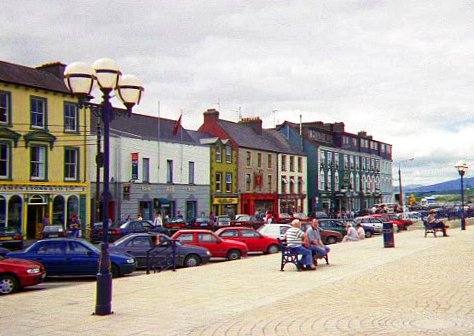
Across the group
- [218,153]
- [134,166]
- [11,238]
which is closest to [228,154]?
[218,153]

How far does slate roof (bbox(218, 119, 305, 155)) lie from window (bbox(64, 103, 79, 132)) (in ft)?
67.9

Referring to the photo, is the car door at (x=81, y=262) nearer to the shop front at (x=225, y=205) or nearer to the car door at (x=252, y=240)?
the car door at (x=252, y=240)

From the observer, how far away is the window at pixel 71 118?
39.3 m

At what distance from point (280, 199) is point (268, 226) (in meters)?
36.9

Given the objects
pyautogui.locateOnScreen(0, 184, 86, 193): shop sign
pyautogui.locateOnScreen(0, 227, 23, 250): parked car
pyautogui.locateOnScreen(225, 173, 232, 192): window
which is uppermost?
pyautogui.locateOnScreen(225, 173, 232, 192): window

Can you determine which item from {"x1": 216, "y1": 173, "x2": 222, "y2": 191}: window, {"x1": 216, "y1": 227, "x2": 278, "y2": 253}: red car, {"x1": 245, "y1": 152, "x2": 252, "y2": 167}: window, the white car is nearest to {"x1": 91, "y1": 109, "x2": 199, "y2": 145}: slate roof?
{"x1": 216, "y1": 173, "x2": 222, "y2": 191}: window

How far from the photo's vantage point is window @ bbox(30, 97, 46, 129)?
3684 centimetres

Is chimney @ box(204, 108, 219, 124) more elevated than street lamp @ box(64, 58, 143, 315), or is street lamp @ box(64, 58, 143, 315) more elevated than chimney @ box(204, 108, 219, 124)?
chimney @ box(204, 108, 219, 124)

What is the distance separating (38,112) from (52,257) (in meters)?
21.7

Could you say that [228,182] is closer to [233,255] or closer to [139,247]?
[233,255]

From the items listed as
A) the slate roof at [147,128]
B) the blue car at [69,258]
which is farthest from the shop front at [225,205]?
the blue car at [69,258]

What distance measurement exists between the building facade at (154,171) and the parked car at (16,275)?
82.4ft

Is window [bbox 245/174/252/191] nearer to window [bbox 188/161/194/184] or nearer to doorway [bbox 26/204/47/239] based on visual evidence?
window [bbox 188/161/194/184]

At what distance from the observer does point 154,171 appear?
47.2 metres
